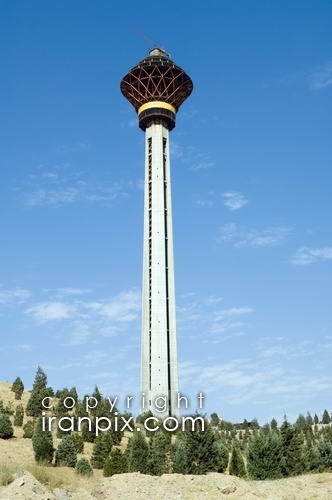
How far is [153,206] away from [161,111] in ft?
51.3

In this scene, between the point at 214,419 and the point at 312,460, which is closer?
the point at 312,460

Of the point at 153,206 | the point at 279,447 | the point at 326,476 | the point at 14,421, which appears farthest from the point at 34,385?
the point at 326,476

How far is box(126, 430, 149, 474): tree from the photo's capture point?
1484 inches

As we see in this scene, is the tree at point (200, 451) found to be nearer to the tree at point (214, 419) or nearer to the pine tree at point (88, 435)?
the pine tree at point (88, 435)

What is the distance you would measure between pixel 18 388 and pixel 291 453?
3991 centimetres

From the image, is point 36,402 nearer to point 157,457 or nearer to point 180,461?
point 157,457

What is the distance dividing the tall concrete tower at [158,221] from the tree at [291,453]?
1134 inches

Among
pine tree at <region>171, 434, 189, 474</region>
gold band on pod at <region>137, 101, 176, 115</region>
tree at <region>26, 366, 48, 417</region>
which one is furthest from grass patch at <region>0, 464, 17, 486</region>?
gold band on pod at <region>137, 101, 176, 115</region>

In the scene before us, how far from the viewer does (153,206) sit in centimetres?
7519

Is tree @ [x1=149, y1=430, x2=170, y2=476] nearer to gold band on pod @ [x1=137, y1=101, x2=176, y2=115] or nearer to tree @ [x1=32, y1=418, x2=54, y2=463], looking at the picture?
tree @ [x1=32, y1=418, x2=54, y2=463]

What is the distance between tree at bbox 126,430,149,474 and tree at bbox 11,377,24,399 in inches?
1244

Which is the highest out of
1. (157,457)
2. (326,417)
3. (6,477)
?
(326,417)

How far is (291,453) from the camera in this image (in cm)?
4006

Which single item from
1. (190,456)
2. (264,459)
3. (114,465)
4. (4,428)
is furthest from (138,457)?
(4,428)
